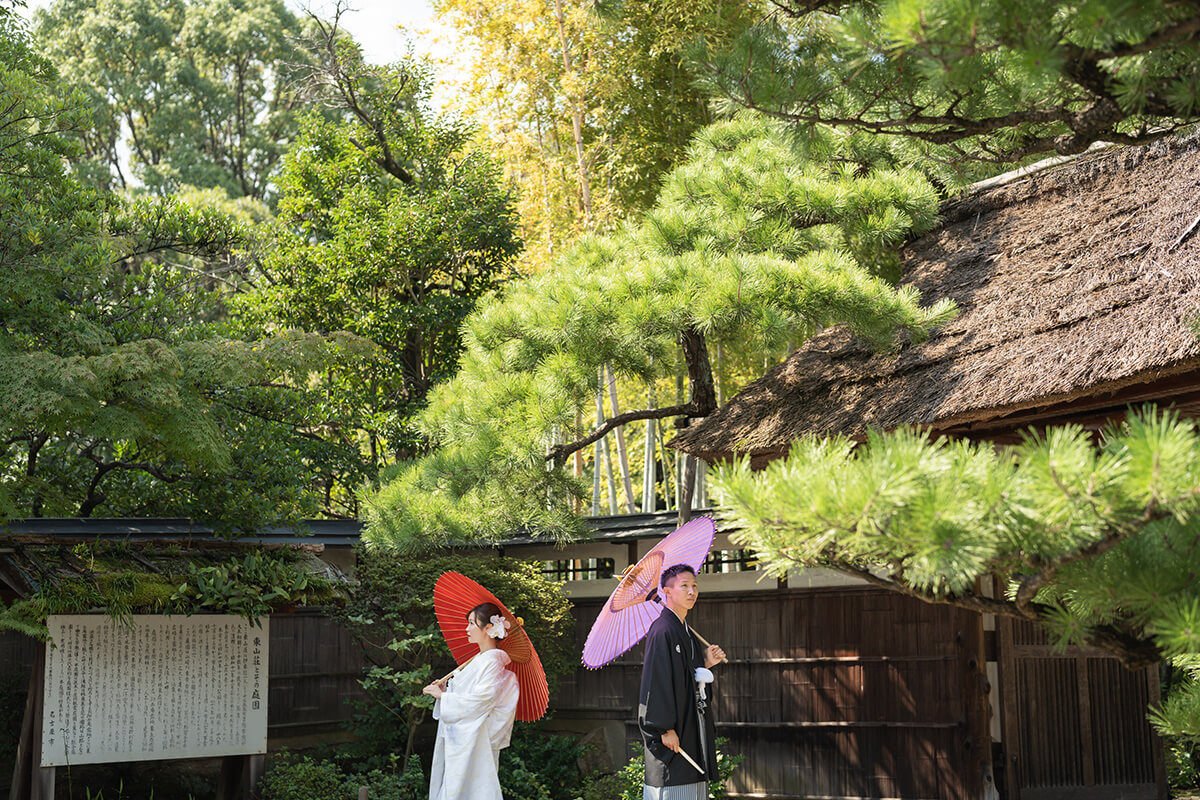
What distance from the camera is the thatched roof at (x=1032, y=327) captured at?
15.4 feet

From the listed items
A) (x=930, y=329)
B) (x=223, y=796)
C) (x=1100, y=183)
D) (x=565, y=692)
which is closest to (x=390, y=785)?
(x=223, y=796)

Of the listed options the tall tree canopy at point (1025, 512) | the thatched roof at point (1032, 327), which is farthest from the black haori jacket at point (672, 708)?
the tall tree canopy at point (1025, 512)

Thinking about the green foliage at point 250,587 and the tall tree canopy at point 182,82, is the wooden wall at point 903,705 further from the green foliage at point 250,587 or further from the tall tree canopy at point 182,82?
the tall tree canopy at point 182,82

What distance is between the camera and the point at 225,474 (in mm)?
7422

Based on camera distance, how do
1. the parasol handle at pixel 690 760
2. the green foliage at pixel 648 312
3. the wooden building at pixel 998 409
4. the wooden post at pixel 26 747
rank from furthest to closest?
the wooden post at pixel 26 747 < the green foliage at pixel 648 312 < the wooden building at pixel 998 409 < the parasol handle at pixel 690 760

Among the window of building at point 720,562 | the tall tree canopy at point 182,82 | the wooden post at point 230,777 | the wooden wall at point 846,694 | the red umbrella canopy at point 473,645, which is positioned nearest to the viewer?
the red umbrella canopy at point 473,645

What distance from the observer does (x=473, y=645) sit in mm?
5613

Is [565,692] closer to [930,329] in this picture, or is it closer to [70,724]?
[70,724]

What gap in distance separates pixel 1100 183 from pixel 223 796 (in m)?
7.35

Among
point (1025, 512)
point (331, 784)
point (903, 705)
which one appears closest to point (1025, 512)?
point (1025, 512)

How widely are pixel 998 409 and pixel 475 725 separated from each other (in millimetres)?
2989

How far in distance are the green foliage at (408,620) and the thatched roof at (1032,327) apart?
214cm

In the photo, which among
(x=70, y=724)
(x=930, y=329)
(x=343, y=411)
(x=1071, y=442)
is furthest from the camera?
(x=343, y=411)

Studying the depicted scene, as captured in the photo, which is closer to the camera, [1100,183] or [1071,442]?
[1071,442]
